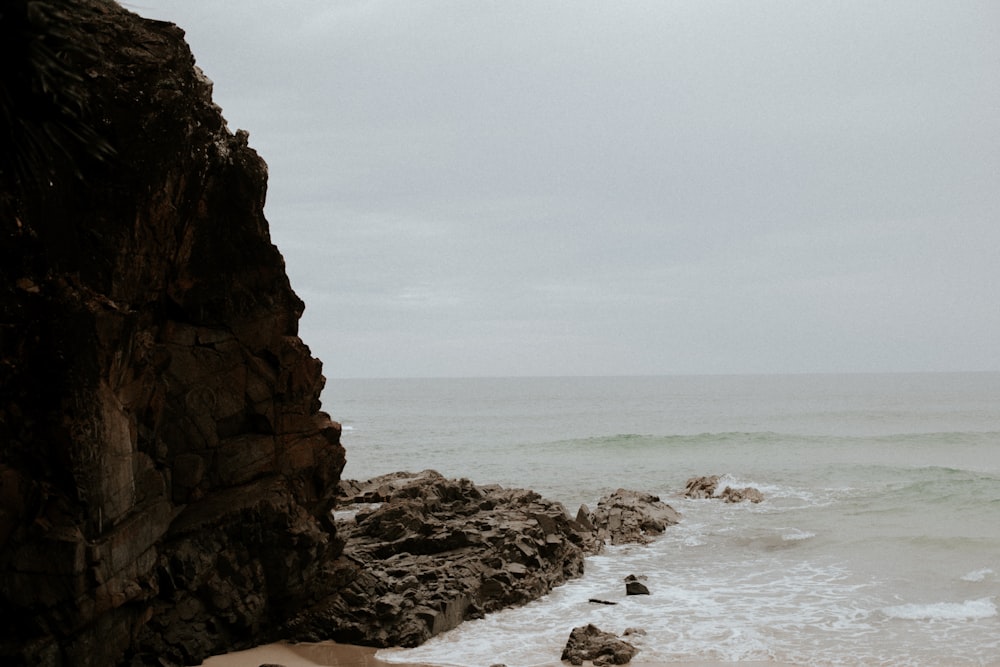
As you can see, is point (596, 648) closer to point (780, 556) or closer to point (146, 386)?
point (146, 386)

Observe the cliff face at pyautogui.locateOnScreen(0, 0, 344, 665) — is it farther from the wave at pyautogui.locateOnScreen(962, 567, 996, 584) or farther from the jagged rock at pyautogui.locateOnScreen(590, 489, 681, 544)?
the wave at pyautogui.locateOnScreen(962, 567, 996, 584)

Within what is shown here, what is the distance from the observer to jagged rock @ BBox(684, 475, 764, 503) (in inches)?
930

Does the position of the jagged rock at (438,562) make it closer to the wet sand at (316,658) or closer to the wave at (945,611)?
the wet sand at (316,658)

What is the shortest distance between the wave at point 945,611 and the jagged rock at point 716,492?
34.4ft

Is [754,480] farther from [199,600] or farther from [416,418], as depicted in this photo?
[416,418]

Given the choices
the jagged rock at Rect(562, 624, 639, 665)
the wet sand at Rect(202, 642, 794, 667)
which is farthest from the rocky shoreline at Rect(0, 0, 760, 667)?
the jagged rock at Rect(562, 624, 639, 665)

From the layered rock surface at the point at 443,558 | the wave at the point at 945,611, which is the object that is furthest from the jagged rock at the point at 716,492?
the wave at the point at 945,611

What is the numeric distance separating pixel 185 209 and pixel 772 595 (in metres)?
10.2

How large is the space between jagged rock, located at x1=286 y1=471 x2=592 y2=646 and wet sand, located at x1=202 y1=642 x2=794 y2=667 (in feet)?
0.84

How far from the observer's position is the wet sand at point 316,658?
1015cm

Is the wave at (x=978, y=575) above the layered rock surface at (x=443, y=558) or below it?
below

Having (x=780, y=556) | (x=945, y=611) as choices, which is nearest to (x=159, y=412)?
(x=945, y=611)

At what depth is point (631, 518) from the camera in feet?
63.2

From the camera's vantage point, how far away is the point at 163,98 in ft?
28.5
